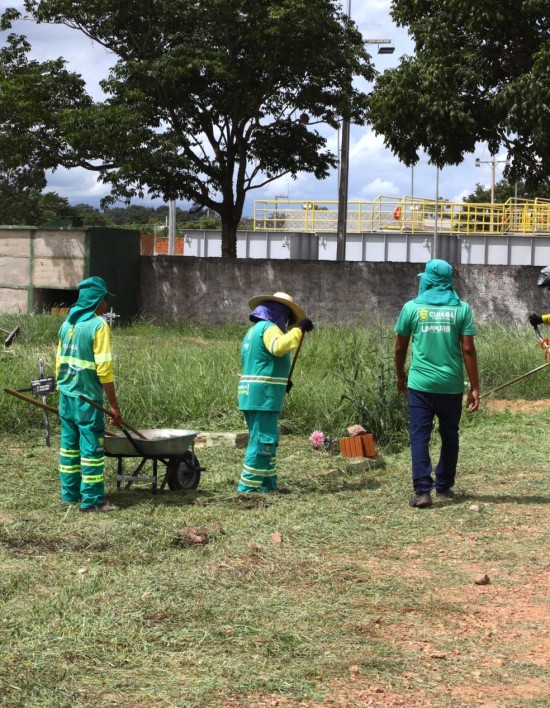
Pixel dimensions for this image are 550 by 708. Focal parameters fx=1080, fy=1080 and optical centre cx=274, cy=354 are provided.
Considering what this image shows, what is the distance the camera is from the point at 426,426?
8266mm

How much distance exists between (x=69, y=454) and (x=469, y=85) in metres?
15.5

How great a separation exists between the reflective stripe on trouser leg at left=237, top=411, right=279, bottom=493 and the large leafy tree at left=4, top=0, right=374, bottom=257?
60.5ft

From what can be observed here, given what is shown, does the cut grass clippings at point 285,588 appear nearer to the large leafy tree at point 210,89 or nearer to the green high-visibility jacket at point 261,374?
the green high-visibility jacket at point 261,374

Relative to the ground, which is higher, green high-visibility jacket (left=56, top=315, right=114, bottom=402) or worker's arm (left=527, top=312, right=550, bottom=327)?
worker's arm (left=527, top=312, right=550, bottom=327)

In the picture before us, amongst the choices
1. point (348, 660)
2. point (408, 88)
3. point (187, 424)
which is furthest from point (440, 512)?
point (408, 88)

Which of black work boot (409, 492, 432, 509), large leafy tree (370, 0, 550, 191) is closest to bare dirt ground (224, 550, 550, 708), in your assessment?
black work boot (409, 492, 432, 509)

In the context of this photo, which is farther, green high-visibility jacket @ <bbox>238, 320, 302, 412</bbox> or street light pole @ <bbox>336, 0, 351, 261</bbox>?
street light pole @ <bbox>336, 0, 351, 261</bbox>

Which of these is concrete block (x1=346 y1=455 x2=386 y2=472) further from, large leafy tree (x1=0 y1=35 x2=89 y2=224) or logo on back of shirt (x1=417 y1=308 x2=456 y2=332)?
large leafy tree (x1=0 y1=35 x2=89 y2=224)

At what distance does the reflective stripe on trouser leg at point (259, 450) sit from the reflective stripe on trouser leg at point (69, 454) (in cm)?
130

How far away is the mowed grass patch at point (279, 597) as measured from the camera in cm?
464

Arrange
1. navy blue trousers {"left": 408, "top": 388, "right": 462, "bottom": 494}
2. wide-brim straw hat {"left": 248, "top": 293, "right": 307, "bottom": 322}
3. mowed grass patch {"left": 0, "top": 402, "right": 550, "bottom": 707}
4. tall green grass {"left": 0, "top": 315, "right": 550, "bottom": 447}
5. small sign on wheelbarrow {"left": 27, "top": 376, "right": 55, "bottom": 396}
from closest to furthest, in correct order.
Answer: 1. mowed grass patch {"left": 0, "top": 402, "right": 550, "bottom": 707}
2. navy blue trousers {"left": 408, "top": 388, "right": 462, "bottom": 494}
3. wide-brim straw hat {"left": 248, "top": 293, "right": 307, "bottom": 322}
4. small sign on wheelbarrow {"left": 27, "top": 376, "right": 55, "bottom": 396}
5. tall green grass {"left": 0, "top": 315, "right": 550, "bottom": 447}

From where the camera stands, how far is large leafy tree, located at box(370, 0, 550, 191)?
67.2 feet

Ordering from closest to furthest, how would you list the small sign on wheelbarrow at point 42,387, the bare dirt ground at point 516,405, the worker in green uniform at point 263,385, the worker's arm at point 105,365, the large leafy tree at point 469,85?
1. the worker's arm at point 105,365
2. the worker in green uniform at point 263,385
3. the small sign on wheelbarrow at point 42,387
4. the bare dirt ground at point 516,405
5. the large leafy tree at point 469,85

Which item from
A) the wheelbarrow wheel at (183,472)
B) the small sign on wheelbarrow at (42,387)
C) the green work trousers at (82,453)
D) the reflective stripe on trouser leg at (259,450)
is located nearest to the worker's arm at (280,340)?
the reflective stripe on trouser leg at (259,450)
